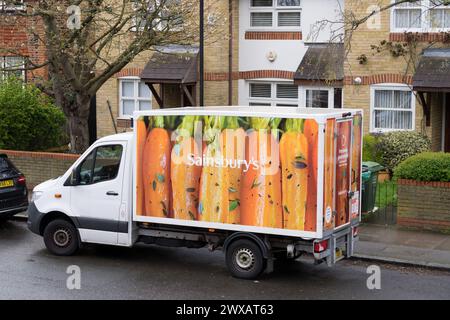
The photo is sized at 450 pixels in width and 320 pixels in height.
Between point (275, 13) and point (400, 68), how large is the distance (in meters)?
4.33

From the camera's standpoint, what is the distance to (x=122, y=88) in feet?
82.9

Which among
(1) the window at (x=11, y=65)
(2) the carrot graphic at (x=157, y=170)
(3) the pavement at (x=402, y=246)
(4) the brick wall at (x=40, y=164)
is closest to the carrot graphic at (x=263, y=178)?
(2) the carrot graphic at (x=157, y=170)

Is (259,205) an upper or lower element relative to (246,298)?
upper

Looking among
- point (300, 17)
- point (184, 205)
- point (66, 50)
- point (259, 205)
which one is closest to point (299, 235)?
point (259, 205)

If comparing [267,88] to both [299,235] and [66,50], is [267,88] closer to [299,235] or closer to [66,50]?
[66,50]

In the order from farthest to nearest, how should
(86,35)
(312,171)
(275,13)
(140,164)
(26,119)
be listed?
1. (275,13)
2. (26,119)
3. (86,35)
4. (140,164)
5. (312,171)

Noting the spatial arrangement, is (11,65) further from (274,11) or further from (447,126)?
(447,126)

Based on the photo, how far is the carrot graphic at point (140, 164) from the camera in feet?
39.2

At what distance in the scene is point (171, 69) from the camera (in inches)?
903

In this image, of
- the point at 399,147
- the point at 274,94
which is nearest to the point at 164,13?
the point at 274,94

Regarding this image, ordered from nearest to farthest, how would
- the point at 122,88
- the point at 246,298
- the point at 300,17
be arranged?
the point at 246,298 < the point at 300,17 < the point at 122,88

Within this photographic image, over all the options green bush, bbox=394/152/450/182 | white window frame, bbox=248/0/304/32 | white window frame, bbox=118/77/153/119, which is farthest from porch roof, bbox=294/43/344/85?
green bush, bbox=394/152/450/182

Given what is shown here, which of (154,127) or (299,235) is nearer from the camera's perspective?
(299,235)

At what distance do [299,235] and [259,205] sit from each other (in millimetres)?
699
